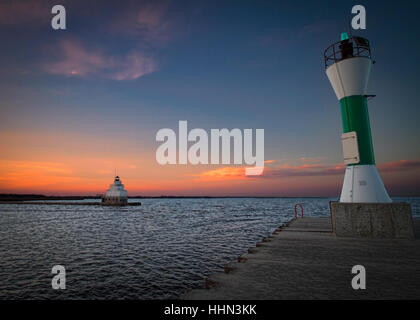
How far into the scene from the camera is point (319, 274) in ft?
19.2

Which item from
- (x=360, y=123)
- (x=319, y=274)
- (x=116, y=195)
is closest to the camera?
(x=319, y=274)

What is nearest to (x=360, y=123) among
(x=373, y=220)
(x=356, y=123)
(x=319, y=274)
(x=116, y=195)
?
(x=356, y=123)

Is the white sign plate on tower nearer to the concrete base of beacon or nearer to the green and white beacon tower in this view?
the green and white beacon tower

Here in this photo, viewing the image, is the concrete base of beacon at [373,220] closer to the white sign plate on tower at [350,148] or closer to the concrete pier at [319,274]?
the concrete pier at [319,274]

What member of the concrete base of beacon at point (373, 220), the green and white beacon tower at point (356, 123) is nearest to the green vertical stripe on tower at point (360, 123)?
the green and white beacon tower at point (356, 123)

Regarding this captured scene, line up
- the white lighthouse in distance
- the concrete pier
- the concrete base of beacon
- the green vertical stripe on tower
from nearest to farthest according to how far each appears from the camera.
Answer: the concrete pier
the concrete base of beacon
the green vertical stripe on tower
the white lighthouse in distance

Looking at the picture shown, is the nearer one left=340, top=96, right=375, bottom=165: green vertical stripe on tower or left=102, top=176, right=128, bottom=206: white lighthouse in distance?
left=340, top=96, right=375, bottom=165: green vertical stripe on tower

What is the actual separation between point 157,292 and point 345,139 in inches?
469

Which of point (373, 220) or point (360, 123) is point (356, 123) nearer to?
point (360, 123)

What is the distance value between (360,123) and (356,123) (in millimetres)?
188

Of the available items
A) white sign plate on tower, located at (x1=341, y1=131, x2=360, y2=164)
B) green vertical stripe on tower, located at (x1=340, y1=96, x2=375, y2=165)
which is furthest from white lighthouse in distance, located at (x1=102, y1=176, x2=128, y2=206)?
green vertical stripe on tower, located at (x1=340, y1=96, x2=375, y2=165)

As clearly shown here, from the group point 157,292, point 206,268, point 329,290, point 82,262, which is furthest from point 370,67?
point 82,262

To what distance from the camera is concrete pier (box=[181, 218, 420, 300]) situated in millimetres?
4621

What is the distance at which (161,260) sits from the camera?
13281 mm
